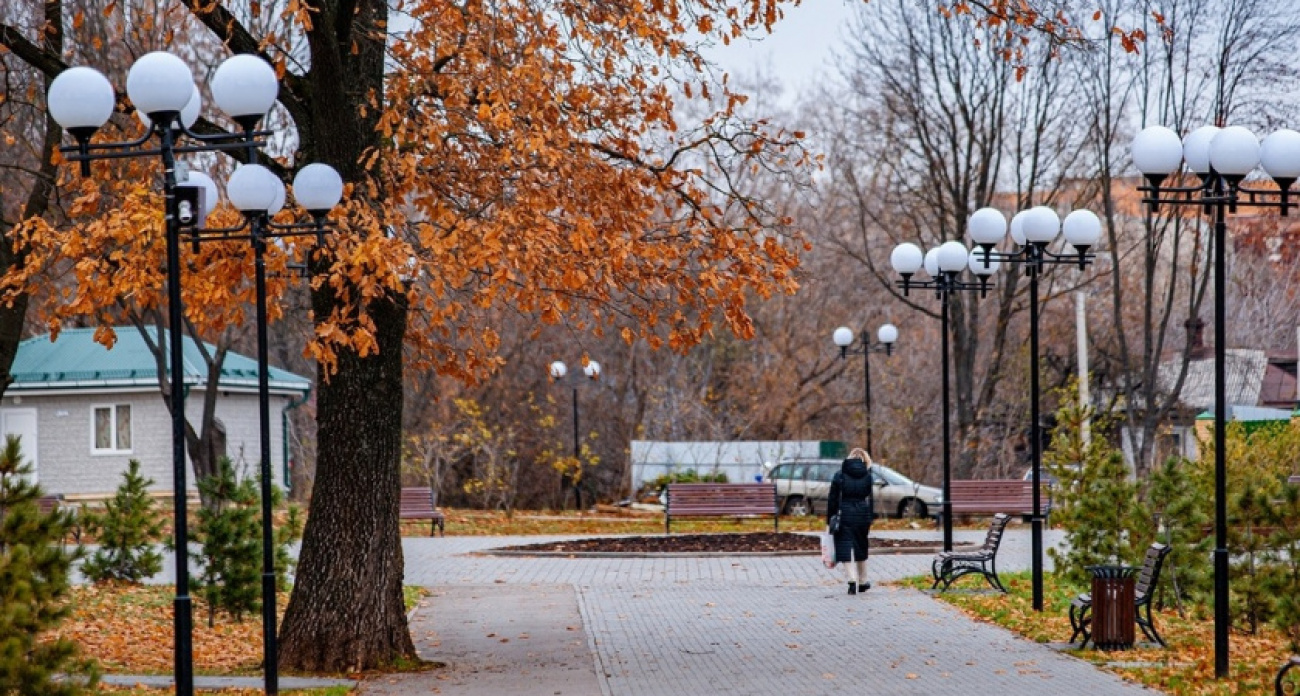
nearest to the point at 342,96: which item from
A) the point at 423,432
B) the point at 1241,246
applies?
the point at 423,432

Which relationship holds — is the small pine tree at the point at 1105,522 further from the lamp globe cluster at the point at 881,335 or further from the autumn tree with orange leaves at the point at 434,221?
the lamp globe cluster at the point at 881,335

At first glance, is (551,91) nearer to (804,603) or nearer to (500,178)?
(500,178)

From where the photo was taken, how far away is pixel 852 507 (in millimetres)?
18516

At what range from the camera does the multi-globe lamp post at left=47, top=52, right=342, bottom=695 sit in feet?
28.7

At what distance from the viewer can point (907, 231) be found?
37.6m

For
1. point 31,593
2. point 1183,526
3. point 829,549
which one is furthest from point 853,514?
point 31,593

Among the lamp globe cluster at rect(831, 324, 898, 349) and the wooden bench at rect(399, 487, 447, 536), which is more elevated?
the lamp globe cluster at rect(831, 324, 898, 349)

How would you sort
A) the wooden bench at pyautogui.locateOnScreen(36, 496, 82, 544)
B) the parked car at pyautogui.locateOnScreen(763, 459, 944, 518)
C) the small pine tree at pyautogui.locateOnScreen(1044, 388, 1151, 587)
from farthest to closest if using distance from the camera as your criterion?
the parked car at pyautogui.locateOnScreen(763, 459, 944, 518)
the small pine tree at pyautogui.locateOnScreen(1044, 388, 1151, 587)
the wooden bench at pyautogui.locateOnScreen(36, 496, 82, 544)

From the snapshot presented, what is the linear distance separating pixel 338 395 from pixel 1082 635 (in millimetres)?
6814

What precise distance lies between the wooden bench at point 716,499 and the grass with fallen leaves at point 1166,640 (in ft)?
29.1

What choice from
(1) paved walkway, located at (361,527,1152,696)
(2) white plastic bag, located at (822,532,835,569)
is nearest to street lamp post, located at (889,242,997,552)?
(1) paved walkway, located at (361,527,1152,696)

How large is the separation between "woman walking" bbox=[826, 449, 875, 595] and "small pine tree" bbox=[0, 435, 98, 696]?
11353mm

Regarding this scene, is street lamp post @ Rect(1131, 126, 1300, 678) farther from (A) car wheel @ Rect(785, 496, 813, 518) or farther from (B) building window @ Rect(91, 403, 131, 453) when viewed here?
(B) building window @ Rect(91, 403, 131, 453)

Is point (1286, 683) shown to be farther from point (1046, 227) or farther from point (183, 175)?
point (183, 175)
